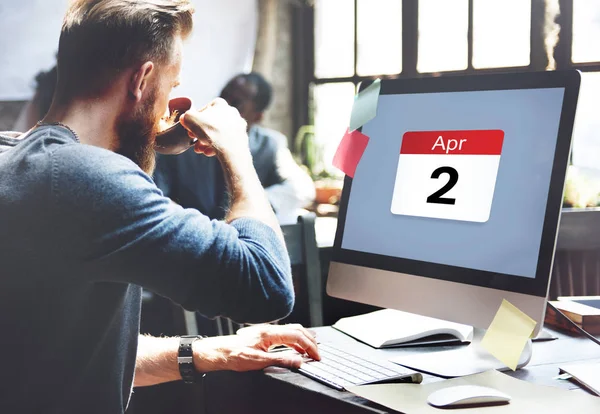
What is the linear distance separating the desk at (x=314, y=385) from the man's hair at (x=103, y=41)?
1.63 ft

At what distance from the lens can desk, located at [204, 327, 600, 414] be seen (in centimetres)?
94

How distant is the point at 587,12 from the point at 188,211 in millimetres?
3994

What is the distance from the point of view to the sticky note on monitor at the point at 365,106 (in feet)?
4.09

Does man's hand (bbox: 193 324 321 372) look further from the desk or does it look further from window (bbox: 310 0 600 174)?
window (bbox: 310 0 600 174)

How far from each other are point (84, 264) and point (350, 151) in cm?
53

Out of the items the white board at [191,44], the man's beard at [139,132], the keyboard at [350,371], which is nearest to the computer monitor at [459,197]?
the keyboard at [350,371]

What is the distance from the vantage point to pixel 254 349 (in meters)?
1.12

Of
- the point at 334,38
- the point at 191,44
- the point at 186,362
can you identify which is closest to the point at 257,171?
the point at 191,44

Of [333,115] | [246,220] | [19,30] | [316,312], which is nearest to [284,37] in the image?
[333,115]

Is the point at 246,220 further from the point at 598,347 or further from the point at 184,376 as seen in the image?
the point at 598,347

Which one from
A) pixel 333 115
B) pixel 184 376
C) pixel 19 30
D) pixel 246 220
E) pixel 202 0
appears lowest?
pixel 184 376

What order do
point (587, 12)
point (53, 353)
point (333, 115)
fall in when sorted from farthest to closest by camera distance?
point (333, 115)
point (587, 12)
point (53, 353)

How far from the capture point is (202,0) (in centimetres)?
514

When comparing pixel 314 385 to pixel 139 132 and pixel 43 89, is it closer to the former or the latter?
pixel 139 132
